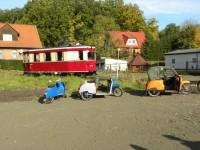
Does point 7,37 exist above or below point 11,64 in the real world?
above

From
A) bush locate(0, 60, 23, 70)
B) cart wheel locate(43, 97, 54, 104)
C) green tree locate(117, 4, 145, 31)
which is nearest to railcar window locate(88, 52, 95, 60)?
cart wheel locate(43, 97, 54, 104)

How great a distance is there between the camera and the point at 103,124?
12.9m

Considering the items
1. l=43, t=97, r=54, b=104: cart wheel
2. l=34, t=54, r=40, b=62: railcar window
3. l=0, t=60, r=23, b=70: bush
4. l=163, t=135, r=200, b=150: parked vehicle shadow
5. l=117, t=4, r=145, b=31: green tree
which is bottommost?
l=163, t=135, r=200, b=150: parked vehicle shadow

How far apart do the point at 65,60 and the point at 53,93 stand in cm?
1410

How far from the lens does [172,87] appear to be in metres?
21.2

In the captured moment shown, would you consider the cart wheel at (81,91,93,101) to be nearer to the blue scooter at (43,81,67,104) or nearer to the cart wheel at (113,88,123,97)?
the blue scooter at (43,81,67,104)

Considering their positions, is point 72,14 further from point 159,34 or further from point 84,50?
point 84,50

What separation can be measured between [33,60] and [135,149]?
2753 cm

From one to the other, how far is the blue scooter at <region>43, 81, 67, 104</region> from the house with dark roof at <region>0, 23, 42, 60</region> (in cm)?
3940

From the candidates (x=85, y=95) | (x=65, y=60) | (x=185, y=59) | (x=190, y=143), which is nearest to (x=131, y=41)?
(x=185, y=59)

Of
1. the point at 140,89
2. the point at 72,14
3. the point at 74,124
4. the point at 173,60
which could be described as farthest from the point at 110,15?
the point at 74,124

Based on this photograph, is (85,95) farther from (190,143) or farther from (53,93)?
(190,143)

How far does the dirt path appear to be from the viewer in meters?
10.1

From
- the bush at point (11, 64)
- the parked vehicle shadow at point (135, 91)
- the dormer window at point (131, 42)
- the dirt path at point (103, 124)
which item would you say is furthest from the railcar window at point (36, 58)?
the dormer window at point (131, 42)
